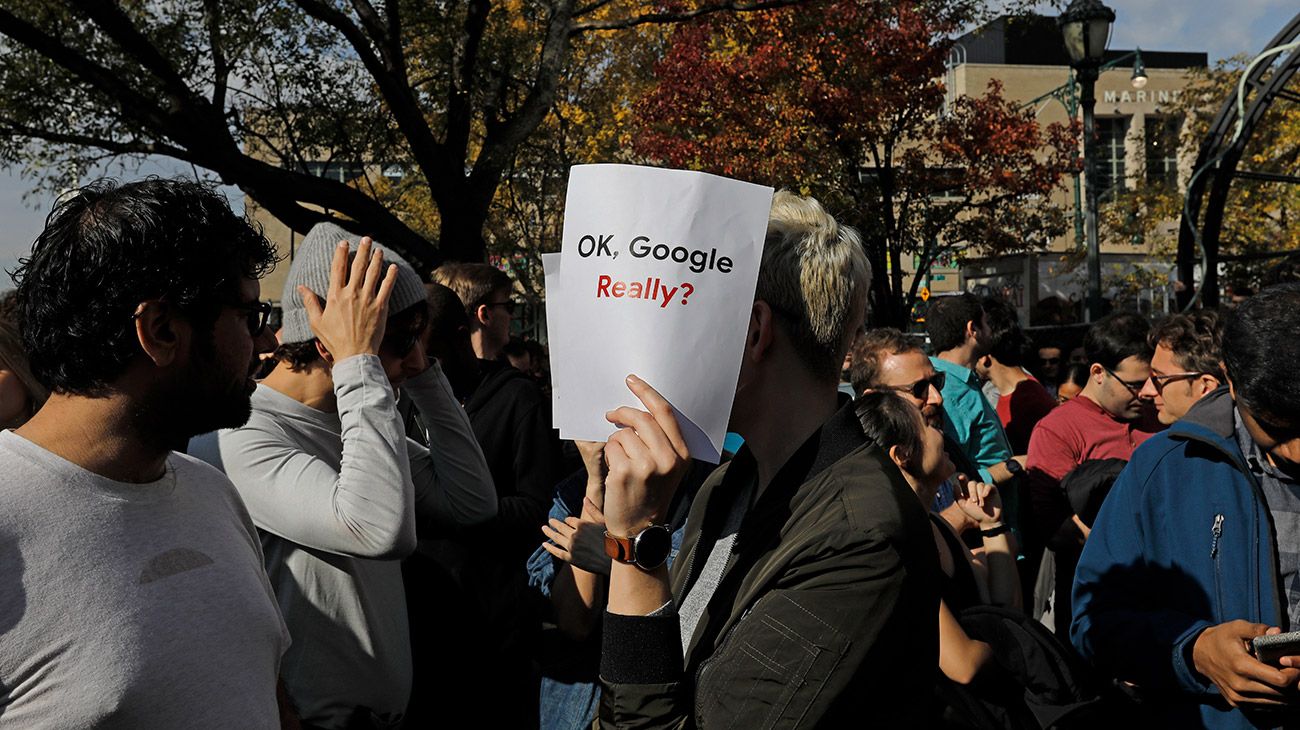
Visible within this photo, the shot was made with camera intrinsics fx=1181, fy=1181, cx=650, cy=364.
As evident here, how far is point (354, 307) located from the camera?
2.76 meters

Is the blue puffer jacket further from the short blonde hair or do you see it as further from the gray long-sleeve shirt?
the gray long-sleeve shirt

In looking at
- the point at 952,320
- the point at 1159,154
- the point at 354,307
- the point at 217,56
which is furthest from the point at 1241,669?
the point at 1159,154

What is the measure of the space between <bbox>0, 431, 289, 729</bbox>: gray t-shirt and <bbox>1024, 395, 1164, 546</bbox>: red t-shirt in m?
4.29

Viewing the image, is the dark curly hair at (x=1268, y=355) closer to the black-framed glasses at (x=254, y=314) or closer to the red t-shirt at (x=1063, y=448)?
the black-framed glasses at (x=254, y=314)

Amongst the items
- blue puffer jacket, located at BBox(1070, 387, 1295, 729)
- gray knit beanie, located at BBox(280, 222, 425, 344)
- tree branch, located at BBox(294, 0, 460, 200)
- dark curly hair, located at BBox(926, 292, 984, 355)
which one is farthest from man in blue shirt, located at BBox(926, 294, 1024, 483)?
tree branch, located at BBox(294, 0, 460, 200)

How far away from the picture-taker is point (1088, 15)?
903 centimetres

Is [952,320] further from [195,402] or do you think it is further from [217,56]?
[217,56]

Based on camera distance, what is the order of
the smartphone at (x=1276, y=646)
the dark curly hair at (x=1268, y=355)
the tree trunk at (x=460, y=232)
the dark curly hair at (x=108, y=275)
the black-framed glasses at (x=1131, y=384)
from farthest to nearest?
the tree trunk at (x=460, y=232)
the black-framed glasses at (x=1131, y=384)
the dark curly hair at (x=1268, y=355)
the smartphone at (x=1276, y=646)
the dark curly hair at (x=108, y=275)

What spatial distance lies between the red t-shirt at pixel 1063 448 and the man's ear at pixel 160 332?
446cm

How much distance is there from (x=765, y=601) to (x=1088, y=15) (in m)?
8.40

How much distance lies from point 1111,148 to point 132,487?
44.8m

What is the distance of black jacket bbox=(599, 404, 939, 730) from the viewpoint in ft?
5.86

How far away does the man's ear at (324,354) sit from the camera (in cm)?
295

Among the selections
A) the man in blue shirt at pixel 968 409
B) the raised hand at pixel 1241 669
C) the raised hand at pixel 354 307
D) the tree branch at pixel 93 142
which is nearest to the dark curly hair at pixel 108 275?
the raised hand at pixel 354 307
